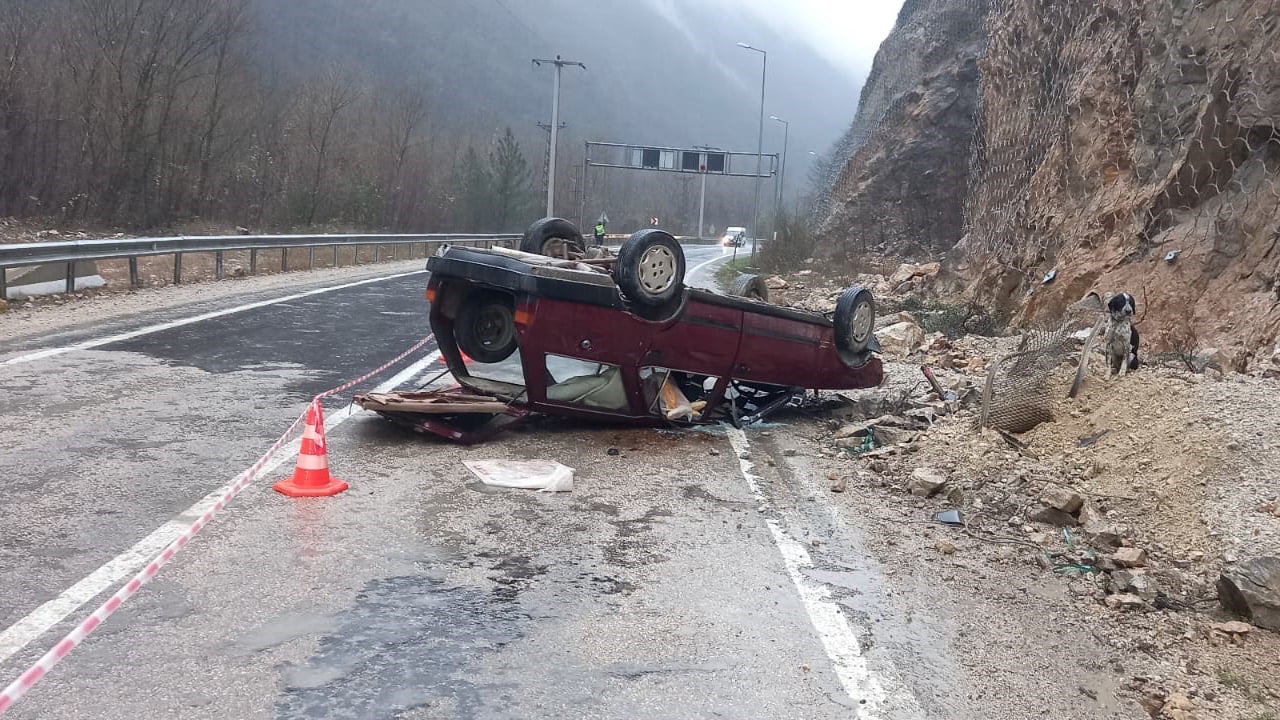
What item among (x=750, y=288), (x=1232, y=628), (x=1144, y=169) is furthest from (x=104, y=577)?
(x=1144, y=169)

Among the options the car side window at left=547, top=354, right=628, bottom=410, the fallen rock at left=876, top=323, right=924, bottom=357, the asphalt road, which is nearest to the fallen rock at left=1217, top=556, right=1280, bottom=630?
the asphalt road

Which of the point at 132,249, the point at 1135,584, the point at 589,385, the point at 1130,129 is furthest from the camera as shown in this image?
the point at 132,249

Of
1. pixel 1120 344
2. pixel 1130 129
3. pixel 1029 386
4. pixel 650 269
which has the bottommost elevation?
pixel 1029 386

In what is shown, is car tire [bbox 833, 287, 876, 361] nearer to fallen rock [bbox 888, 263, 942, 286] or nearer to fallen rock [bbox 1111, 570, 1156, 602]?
fallen rock [bbox 1111, 570, 1156, 602]

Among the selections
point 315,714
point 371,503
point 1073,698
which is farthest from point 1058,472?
point 315,714

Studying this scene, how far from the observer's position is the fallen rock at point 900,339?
1317cm

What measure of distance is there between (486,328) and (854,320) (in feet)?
10.4

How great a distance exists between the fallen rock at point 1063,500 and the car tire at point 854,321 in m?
2.82

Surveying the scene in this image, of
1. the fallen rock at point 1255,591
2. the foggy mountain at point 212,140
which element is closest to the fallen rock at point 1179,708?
the fallen rock at point 1255,591

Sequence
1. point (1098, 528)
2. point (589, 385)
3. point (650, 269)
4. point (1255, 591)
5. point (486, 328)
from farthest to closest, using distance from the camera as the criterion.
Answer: point (486, 328) → point (589, 385) → point (650, 269) → point (1098, 528) → point (1255, 591)

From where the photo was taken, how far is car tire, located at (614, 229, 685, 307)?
7.55 meters

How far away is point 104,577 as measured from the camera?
4438mm

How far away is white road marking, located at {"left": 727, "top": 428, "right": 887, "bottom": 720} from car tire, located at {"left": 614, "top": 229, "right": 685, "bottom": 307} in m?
2.20

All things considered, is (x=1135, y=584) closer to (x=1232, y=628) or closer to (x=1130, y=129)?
(x=1232, y=628)
